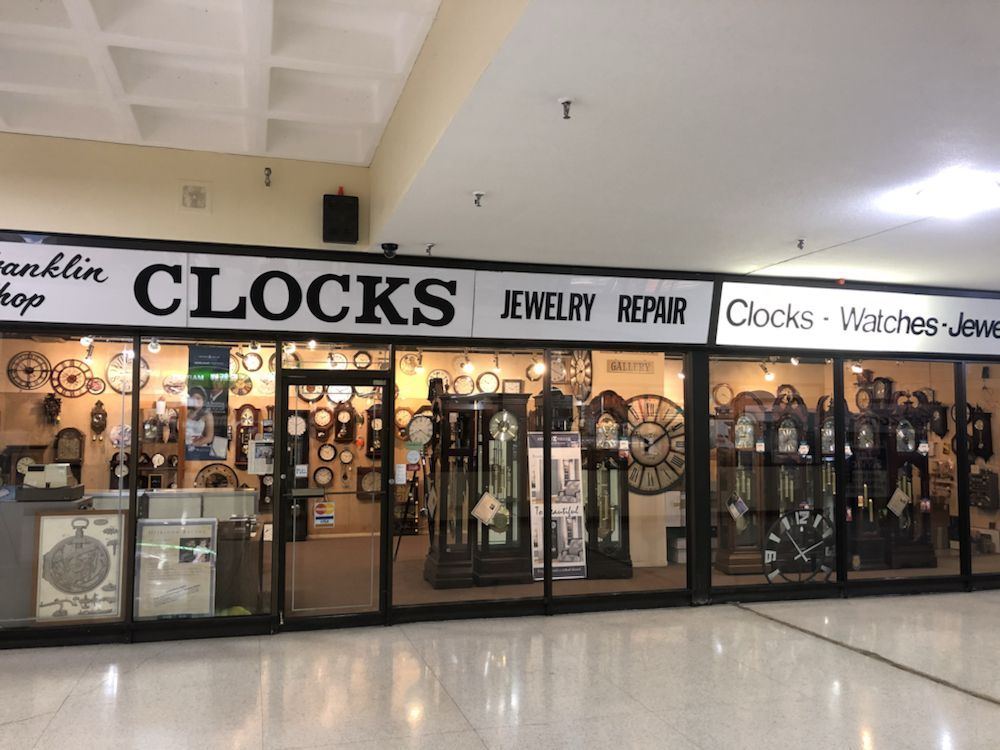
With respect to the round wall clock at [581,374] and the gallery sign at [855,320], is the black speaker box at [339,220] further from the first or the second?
the gallery sign at [855,320]

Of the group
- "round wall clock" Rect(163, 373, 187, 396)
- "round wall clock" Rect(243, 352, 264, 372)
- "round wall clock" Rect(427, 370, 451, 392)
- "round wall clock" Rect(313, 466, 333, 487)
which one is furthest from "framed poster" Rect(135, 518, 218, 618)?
"round wall clock" Rect(427, 370, 451, 392)

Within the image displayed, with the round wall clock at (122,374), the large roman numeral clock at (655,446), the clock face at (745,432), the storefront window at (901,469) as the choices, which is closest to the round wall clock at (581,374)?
the large roman numeral clock at (655,446)

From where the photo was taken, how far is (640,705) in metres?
4.22

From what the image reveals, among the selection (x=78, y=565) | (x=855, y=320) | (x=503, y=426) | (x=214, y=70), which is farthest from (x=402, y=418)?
(x=855, y=320)

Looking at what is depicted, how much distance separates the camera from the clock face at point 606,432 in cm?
663

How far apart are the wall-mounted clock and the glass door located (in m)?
0.38

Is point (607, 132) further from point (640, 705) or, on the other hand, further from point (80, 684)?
point (80, 684)

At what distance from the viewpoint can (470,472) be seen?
646 cm

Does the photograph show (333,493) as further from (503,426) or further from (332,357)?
(503,426)

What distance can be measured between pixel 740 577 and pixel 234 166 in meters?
5.49

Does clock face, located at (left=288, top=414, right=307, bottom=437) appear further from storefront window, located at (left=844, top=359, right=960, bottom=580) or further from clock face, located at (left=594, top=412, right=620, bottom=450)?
storefront window, located at (left=844, top=359, right=960, bottom=580)

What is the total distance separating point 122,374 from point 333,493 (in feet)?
5.77

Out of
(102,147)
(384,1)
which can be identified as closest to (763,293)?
(384,1)

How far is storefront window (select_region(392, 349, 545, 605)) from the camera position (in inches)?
241
